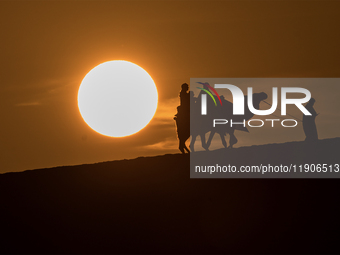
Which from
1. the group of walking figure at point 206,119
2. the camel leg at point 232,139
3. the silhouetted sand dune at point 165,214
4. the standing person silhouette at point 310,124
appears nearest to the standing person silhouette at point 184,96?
the group of walking figure at point 206,119

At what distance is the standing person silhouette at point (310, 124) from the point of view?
59.7ft

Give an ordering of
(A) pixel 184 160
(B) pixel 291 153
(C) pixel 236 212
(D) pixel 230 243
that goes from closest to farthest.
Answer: (D) pixel 230 243
(C) pixel 236 212
(A) pixel 184 160
(B) pixel 291 153

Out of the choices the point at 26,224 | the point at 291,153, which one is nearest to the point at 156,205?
the point at 26,224

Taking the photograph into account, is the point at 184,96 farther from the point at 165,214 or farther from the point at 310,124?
the point at 165,214

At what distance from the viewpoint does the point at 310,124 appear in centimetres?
1852

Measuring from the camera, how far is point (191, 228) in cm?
1290

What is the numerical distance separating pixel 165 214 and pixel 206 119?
6.90m

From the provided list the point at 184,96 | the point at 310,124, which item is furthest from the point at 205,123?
the point at 310,124

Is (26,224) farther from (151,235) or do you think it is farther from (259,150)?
(259,150)

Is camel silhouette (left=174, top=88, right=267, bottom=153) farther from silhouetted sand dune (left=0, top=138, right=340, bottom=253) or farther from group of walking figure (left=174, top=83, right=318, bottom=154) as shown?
silhouetted sand dune (left=0, top=138, right=340, bottom=253)

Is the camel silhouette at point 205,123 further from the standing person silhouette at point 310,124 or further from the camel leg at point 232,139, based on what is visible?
the standing person silhouette at point 310,124

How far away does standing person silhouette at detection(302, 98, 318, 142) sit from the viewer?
59.7ft

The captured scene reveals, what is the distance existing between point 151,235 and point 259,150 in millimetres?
10428

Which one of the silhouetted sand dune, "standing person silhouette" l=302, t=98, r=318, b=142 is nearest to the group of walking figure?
"standing person silhouette" l=302, t=98, r=318, b=142
